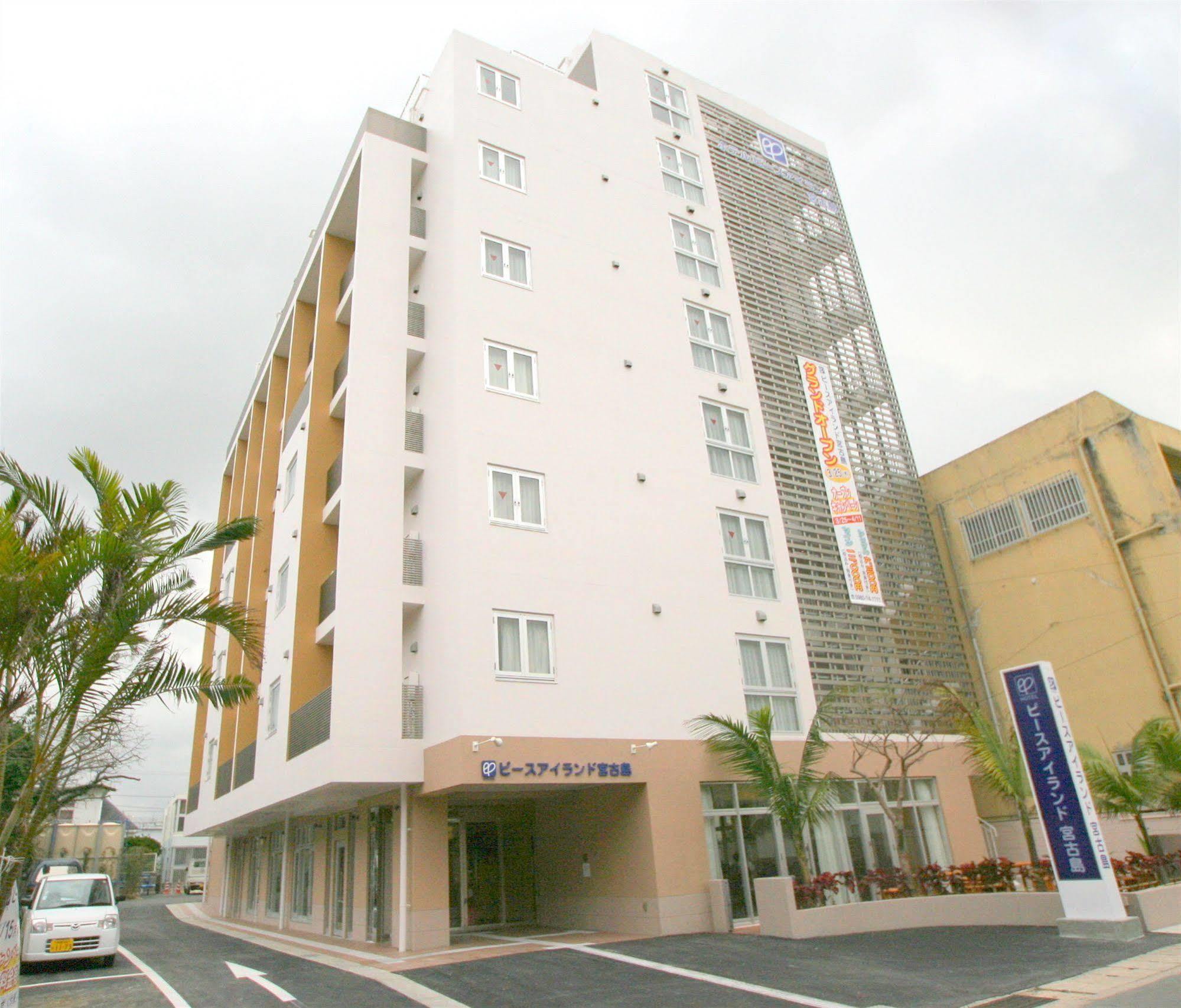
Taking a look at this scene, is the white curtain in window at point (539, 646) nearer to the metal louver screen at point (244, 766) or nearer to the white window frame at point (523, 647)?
the white window frame at point (523, 647)

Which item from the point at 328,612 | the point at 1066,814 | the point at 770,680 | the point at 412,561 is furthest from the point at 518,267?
the point at 1066,814

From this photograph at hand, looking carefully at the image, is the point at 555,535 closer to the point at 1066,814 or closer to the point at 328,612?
the point at 328,612

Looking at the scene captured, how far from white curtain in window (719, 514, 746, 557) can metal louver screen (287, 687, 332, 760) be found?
9.00 meters

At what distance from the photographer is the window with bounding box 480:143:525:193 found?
67.1 ft

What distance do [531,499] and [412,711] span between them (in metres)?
4.68

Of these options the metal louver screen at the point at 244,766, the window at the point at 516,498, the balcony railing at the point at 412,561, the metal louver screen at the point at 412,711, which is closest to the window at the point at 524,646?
the metal louver screen at the point at 412,711

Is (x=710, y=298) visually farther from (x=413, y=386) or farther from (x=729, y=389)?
(x=413, y=386)

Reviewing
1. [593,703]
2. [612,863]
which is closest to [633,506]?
[593,703]

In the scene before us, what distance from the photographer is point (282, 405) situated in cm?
2650

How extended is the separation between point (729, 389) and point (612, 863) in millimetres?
11529

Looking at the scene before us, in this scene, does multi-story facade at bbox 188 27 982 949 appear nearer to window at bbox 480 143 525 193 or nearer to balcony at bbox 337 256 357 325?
window at bbox 480 143 525 193

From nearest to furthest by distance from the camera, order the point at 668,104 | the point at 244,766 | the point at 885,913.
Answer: the point at 885,913
the point at 244,766
the point at 668,104

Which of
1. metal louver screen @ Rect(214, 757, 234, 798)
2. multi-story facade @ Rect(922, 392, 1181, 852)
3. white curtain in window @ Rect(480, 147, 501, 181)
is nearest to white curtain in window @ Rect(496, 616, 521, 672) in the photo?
white curtain in window @ Rect(480, 147, 501, 181)

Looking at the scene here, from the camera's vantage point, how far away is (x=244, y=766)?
21.6m
